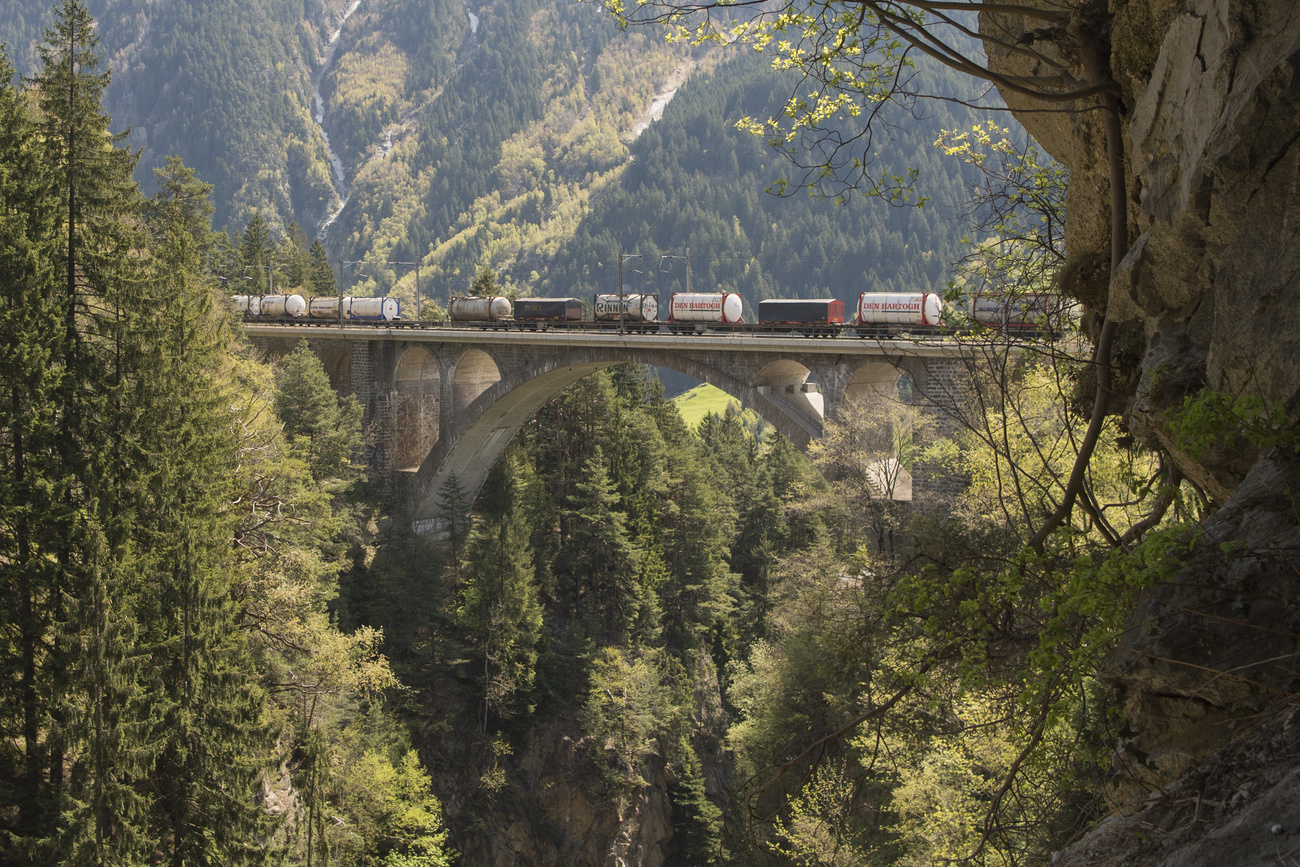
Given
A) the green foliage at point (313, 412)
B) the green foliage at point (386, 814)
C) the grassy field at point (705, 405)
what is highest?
the grassy field at point (705, 405)

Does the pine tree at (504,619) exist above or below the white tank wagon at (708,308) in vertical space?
below

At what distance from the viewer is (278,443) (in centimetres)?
2302

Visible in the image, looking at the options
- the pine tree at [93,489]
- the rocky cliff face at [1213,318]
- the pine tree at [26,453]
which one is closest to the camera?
the rocky cliff face at [1213,318]

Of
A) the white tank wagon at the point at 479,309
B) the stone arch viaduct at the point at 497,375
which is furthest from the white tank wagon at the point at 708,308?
the white tank wagon at the point at 479,309

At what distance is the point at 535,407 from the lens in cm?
4312

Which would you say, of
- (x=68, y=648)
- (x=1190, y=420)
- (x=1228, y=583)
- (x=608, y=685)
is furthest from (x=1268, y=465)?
(x=608, y=685)

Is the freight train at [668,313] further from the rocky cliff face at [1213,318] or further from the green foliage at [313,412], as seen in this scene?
the rocky cliff face at [1213,318]

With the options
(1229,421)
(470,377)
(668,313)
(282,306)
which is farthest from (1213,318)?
(282,306)

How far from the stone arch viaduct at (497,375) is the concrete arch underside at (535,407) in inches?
2.1

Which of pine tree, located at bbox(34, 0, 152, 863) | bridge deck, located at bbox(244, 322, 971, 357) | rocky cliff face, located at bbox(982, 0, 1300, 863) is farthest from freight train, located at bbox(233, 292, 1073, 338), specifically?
pine tree, located at bbox(34, 0, 152, 863)

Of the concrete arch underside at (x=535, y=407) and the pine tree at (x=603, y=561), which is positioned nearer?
the concrete arch underside at (x=535, y=407)

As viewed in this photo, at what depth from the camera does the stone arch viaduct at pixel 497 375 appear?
3016cm

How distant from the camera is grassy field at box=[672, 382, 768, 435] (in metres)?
136

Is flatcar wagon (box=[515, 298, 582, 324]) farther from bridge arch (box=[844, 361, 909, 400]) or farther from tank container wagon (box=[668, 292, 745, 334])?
bridge arch (box=[844, 361, 909, 400])
